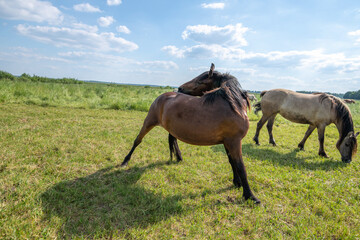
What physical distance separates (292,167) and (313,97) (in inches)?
132

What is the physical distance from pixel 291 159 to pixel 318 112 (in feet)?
7.03

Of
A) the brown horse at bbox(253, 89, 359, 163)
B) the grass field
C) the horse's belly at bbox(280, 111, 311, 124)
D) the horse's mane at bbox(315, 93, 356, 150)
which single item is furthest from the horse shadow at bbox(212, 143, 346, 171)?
the horse's belly at bbox(280, 111, 311, 124)

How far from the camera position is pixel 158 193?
321 cm

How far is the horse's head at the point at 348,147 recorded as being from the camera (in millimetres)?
5285

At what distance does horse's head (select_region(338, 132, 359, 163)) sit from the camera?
5285mm

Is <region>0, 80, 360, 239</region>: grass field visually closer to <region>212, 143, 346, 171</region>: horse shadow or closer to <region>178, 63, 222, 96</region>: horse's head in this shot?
<region>212, 143, 346, 171</region>: horse shadow

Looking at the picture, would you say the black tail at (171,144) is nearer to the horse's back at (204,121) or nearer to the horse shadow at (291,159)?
the horse's back at (204,121)

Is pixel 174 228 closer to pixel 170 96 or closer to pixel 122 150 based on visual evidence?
pixel 170 96

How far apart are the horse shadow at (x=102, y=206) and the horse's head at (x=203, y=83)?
2.26 metres

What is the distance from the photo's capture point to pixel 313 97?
Answer: 6.47 metres

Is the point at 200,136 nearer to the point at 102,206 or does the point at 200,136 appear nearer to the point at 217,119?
the point at 217,119

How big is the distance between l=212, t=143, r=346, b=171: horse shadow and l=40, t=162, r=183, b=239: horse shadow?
3382mm

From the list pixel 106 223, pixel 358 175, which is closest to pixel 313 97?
pixel 358 175

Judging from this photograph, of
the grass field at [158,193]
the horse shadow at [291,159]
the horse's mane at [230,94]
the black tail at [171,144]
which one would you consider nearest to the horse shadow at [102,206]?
the grass field at [158,193]
